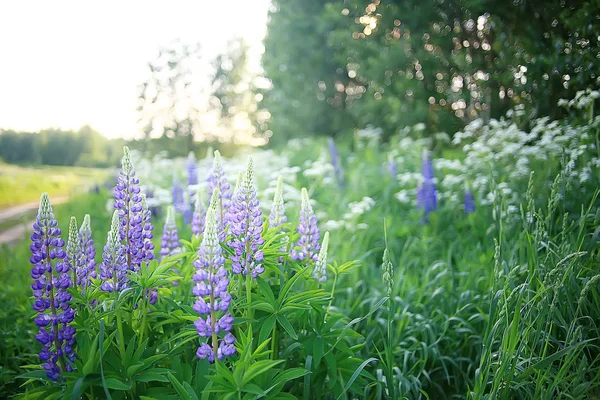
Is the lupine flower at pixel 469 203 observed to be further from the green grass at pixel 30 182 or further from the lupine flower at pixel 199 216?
the green grass at pixel 30 182

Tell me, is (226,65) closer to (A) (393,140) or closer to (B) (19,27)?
(A) (393,140)

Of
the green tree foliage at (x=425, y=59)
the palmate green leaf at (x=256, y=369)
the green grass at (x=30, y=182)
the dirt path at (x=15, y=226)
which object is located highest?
the green tree foliage at (x=425, y=59)

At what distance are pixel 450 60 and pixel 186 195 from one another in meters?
2.54

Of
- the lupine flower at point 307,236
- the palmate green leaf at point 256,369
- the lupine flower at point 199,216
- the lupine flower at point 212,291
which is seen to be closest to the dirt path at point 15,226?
the lupine flower at point 199,216

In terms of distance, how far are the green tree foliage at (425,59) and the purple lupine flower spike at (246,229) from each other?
208cm

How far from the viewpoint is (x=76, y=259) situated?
1.58 m

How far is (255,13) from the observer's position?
4.43m

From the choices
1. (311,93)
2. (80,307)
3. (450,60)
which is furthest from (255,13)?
(80,307)

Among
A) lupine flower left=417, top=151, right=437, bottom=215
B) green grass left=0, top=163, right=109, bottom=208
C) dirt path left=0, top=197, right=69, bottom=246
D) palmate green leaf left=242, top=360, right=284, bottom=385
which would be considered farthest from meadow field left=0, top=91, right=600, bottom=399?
green grass left=0, top=163, right=109, bottom=208

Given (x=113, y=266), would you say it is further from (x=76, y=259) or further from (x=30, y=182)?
(x=30, y=182)

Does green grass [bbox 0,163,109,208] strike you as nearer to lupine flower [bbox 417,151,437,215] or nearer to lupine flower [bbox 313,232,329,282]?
lupine flower [bbox 313,232,329,282]

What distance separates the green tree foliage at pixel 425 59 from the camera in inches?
103

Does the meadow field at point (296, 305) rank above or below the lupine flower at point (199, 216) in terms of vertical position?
below

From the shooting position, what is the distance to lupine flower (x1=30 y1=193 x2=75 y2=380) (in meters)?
1.40
